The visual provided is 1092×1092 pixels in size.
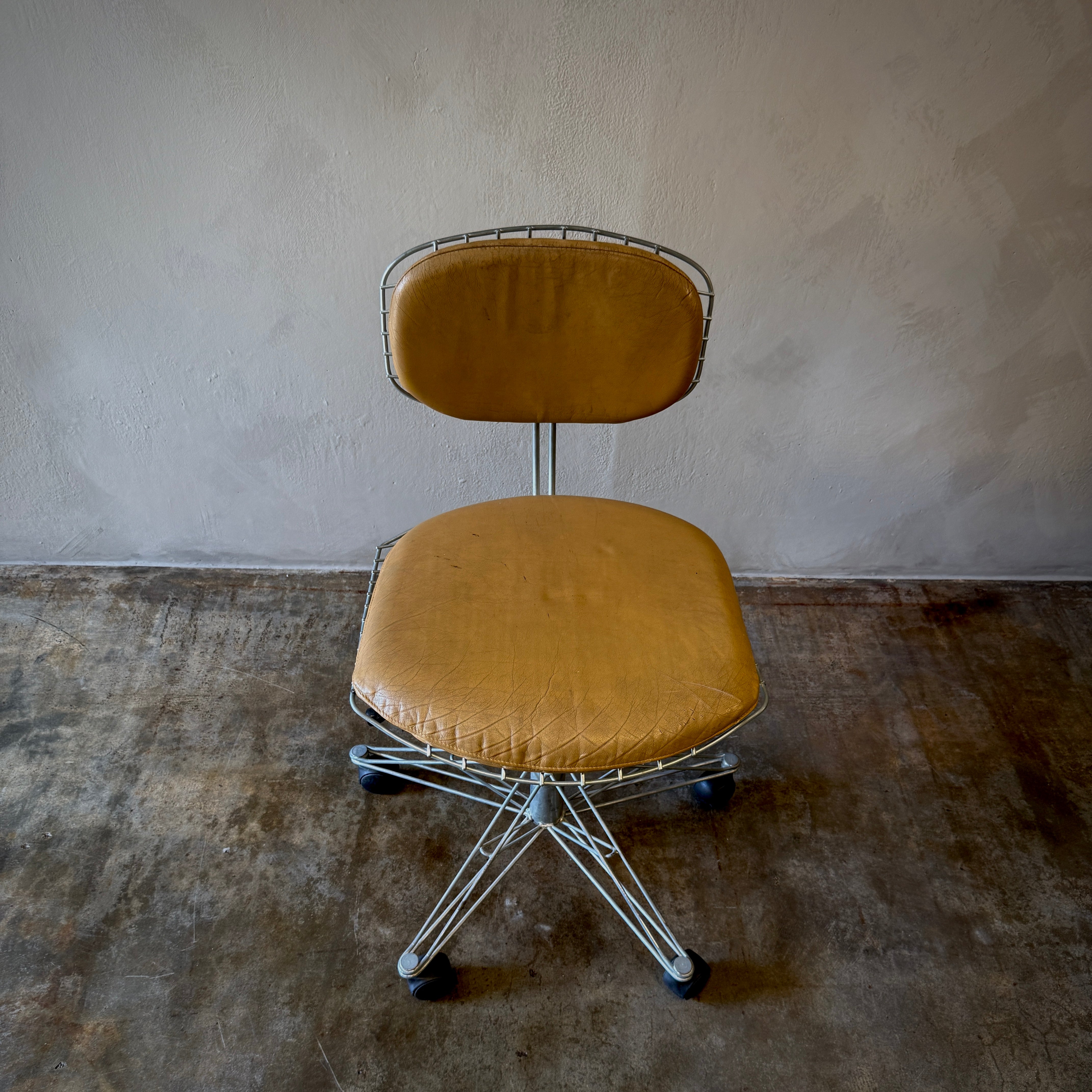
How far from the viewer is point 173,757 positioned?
1.77 m

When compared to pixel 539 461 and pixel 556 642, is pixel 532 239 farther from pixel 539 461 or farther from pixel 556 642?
pixel 556 642

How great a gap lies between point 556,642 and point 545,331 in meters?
0.47

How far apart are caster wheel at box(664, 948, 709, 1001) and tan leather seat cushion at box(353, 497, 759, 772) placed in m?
0.50

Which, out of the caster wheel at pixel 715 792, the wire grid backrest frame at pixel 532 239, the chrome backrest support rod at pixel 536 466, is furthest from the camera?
the caster wheel at pixel 715 792

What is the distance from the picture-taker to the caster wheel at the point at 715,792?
5.44 feet

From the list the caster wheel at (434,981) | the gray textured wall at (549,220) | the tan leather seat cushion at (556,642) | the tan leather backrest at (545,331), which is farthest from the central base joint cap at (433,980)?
the gray textured wall at (549,220)

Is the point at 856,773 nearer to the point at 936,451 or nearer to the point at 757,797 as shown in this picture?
the point at 757,797

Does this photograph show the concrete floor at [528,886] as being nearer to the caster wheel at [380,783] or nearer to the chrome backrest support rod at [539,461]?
the caster wheel at [380,783]

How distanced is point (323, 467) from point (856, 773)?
1.40 meters

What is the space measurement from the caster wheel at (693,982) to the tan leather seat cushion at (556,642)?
504 millimetres

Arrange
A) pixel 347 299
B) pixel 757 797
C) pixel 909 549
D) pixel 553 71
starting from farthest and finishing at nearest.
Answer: pixel 909 549
pixel 347 299
pixel 757 797
pixel 553 71

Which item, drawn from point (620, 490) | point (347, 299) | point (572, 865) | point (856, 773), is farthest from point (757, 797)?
point (347, 299)

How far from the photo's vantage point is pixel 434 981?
1.36 m

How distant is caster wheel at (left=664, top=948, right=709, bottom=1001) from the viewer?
4.48 feet
